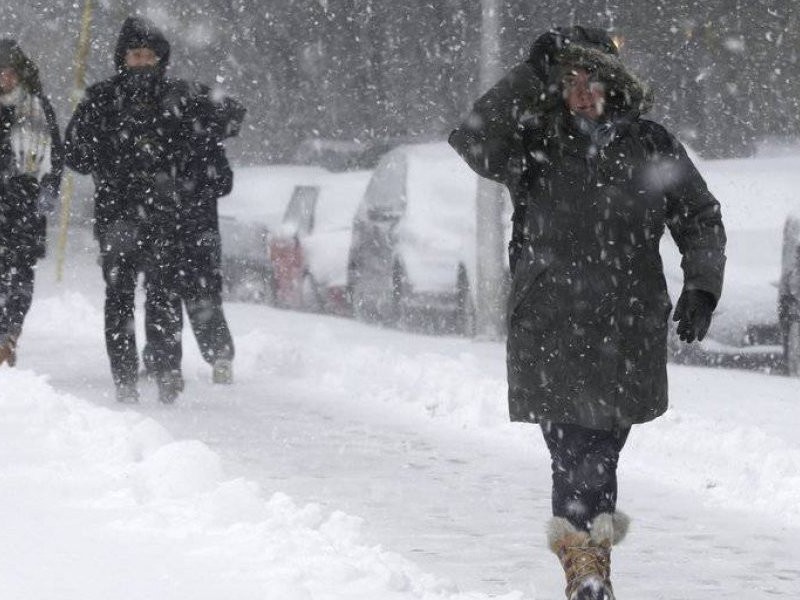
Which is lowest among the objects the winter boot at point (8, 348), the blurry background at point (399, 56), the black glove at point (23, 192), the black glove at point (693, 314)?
the winter boot at point (8, 348)

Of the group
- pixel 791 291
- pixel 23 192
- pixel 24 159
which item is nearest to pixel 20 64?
pixel 24 159

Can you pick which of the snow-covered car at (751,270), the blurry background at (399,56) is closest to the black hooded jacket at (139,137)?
the snow-covered car at (751,270)

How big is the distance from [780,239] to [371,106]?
626 inches

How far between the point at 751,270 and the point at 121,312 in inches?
166

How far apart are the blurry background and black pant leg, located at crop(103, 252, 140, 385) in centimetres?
1104

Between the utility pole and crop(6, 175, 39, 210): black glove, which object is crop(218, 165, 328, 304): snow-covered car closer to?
the utility pole

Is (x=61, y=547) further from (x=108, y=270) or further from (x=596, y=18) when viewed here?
(x=596, y=18)

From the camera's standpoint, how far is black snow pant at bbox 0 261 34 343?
393 inches

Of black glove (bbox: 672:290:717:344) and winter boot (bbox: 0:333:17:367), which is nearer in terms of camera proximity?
black glove (bbox: 672:290:717:344)

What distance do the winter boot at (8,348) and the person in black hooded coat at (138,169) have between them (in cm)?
88

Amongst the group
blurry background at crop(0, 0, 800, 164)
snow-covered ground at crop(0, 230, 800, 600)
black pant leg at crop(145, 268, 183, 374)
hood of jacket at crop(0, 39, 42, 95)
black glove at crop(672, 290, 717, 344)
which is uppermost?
blurry background at crop(0, 0, 800, 164)

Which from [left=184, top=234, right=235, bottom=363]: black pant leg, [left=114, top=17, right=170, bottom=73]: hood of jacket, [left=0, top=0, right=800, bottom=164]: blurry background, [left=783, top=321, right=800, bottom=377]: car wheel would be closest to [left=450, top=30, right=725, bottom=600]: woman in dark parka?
[left=114, top=17, right=170, bottom=73]: hood of jacket

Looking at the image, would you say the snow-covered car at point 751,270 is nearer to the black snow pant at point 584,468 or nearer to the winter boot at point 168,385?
the winter boot at point 168,385

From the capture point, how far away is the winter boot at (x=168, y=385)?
30.8 feet
